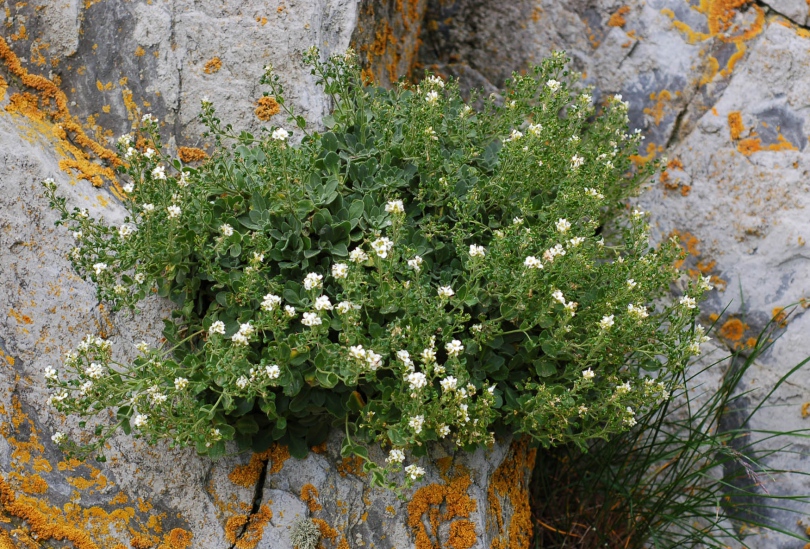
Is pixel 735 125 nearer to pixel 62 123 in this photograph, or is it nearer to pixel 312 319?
pixel 312 319

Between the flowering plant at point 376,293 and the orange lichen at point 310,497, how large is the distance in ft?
0.51

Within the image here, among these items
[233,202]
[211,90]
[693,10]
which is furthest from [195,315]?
[693,10]

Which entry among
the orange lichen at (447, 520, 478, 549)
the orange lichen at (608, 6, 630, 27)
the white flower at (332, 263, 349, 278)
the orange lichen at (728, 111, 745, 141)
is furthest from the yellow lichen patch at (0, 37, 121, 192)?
the orange lichen at (728, 111, 745, 141)

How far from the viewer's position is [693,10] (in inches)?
189

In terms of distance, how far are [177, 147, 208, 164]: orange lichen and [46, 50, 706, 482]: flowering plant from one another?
43 cm

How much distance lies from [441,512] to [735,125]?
3181 millimetres

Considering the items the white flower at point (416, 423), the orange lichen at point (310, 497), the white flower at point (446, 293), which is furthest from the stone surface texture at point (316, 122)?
the white flower at point (446, 293)

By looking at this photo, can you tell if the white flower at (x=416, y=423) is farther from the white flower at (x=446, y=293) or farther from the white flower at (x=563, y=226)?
the white flower at (x=563, y=226)

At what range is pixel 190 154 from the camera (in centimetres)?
365

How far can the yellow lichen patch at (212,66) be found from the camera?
3.85 meters

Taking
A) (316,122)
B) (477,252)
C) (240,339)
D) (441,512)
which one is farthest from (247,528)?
(316,122)

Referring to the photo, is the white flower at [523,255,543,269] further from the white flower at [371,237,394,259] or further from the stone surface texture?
the stone surface texture

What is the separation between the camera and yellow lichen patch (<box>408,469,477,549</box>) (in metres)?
2.97

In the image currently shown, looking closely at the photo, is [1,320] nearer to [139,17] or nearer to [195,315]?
[195,315]
